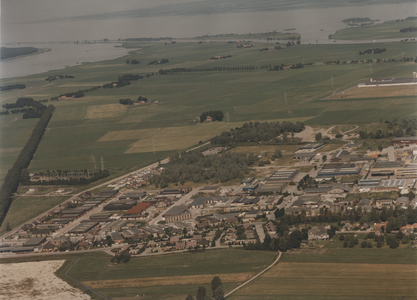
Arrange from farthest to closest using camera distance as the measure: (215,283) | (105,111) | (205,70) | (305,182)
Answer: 1. (205,70)
2. (105,111)
3. (305,182)
4. (215,283)

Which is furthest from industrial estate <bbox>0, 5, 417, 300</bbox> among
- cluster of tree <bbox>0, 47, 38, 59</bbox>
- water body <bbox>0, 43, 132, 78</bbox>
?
cluster of tree <bbox>0, 47, 38, 59</bbox>

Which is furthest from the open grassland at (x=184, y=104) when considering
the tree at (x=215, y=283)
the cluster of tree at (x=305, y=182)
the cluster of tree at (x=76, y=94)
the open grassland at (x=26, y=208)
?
the tree at (x=215, y=283)

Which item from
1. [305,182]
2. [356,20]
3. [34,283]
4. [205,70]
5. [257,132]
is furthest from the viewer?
[356,20]

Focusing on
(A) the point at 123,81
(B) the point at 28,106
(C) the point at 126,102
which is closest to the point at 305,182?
(C) the point at 126,102

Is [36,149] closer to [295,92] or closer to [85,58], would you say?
[295,92]

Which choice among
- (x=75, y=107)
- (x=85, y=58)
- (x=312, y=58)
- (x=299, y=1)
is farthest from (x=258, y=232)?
(x=299, y=1)

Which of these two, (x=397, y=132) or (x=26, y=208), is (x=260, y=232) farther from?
(x=397, y=132)

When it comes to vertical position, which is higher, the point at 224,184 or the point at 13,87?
the point at 13,87
